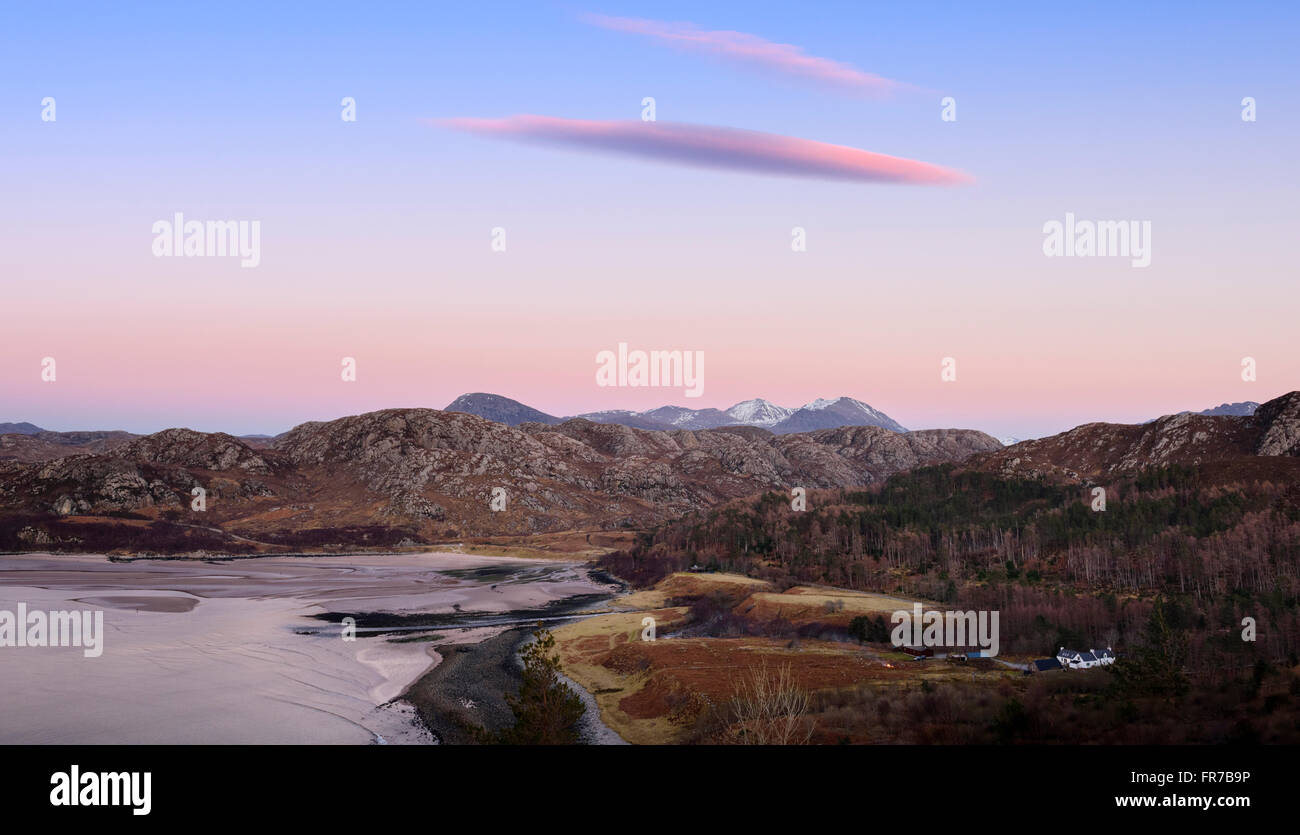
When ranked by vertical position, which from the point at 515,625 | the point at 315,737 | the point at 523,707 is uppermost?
the point at 523,707

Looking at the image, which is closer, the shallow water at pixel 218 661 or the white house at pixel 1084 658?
the shallow water at pixel 218 661

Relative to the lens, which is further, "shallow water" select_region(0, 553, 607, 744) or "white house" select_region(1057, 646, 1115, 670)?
"white house" select_region(1057, 646, 1115, 670)

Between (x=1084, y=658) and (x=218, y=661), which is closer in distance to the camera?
(x=218, y=661)

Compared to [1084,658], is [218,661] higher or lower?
higher
